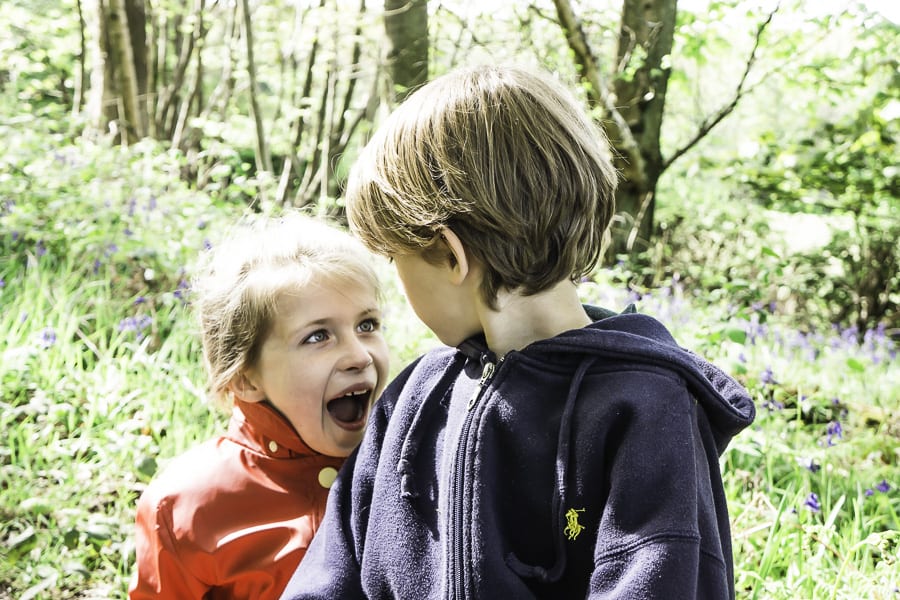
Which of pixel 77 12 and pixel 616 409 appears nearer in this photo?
pixel 616 409

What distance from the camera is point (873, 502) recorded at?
2998mm

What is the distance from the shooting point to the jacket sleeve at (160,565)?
5.83ft

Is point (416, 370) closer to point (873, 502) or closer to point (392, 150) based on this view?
point (392, 150)

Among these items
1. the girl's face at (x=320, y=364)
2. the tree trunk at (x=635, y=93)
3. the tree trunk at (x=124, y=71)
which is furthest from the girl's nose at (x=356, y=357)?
the tree trunk at (x=124, y=71)

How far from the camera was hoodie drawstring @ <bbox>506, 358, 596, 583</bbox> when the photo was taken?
4.09 ft

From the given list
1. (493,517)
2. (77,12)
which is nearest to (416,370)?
(493,517)

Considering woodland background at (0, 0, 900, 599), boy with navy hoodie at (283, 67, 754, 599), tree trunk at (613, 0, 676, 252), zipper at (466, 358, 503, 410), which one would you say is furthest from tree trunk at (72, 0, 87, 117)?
zipper at (466, 358, 503, 410)

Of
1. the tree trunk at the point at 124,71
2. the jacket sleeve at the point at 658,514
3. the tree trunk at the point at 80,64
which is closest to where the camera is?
the jacket sleeve at the point at 658,514

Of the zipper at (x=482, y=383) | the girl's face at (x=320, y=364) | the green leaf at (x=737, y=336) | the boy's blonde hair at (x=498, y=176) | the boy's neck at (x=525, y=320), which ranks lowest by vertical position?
the green leaf at (x=737, y=336)

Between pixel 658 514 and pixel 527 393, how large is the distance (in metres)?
0.28

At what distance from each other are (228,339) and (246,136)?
22.3 feet

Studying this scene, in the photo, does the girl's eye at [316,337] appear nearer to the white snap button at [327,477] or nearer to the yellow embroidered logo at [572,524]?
the white snap button at [327,477]

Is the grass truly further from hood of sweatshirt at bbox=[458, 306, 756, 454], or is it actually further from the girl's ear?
hood of sweatshirt at bbox=[458, 306, 756, 454]

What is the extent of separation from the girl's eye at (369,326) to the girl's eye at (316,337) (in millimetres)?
89
